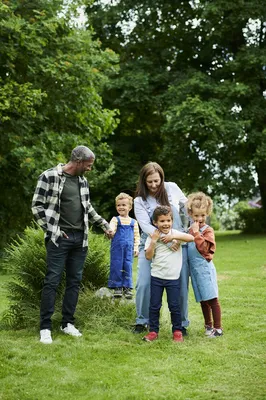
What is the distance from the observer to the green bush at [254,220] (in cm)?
2553

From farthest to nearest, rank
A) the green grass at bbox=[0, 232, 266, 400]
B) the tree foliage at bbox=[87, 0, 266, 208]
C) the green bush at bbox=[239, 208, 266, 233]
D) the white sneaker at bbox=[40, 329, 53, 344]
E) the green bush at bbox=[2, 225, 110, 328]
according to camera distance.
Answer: the green bush at bbox=[239, 208, 266, 233]
the tree foliage at bbox=[87, 0, 266, 208]
the green bush at bbox=[2, 225, 110, 328]
the white sneaker at bbox=[40, 329, 53, 344]
the green grass at bbox=[0, 232, 266, 400]

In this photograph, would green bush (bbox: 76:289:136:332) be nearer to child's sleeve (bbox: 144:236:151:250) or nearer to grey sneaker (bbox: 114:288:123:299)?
grey sneaker (bbox: 114:288:123:299)

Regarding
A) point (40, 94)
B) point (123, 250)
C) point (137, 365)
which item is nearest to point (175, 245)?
point (123, 250)

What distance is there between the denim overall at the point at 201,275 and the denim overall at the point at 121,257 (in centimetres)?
110

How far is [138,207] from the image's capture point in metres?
6.49

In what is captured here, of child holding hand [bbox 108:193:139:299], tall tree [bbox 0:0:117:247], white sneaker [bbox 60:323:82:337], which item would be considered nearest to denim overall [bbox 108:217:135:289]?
child holding hand [bbox 108:193:139:299]

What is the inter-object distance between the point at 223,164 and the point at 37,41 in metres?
10.3

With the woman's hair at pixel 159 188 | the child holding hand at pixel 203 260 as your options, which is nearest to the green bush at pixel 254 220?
the child holding hand at pixel 203 260

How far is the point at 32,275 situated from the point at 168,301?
1954mm

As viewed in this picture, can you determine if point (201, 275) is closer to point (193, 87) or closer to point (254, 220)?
point (193, 87)

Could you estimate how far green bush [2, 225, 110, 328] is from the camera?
7.28 meters

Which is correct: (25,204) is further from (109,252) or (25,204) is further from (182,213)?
(182,213)

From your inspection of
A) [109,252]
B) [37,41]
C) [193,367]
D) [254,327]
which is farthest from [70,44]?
[193,367]

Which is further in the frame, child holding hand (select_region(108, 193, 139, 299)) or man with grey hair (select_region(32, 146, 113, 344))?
child holding hand (select_region(108, 193, 139, 299))
